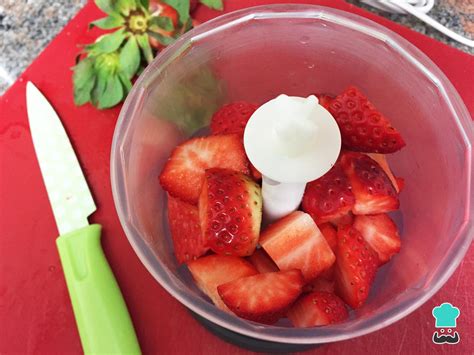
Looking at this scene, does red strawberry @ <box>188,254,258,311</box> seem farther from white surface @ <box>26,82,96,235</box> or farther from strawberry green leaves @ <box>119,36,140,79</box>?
strawberry green leaves @ <box>119,36,140,79</box>

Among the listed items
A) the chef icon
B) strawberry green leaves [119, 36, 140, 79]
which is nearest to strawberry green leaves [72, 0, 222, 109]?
strawberry green leaves [119, 36, 140, 79]

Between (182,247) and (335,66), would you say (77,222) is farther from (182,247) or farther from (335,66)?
(335,66)

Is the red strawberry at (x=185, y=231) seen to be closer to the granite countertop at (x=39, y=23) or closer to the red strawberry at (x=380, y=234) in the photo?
the red strawberry at (x=380, y=234)

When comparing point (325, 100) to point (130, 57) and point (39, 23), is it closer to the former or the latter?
point (130, 57)

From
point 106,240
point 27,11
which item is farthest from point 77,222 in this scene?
point 27,11

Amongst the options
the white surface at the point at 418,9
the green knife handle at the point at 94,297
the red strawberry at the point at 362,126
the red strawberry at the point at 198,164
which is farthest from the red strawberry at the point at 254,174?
the white surface at the point at 418,9
